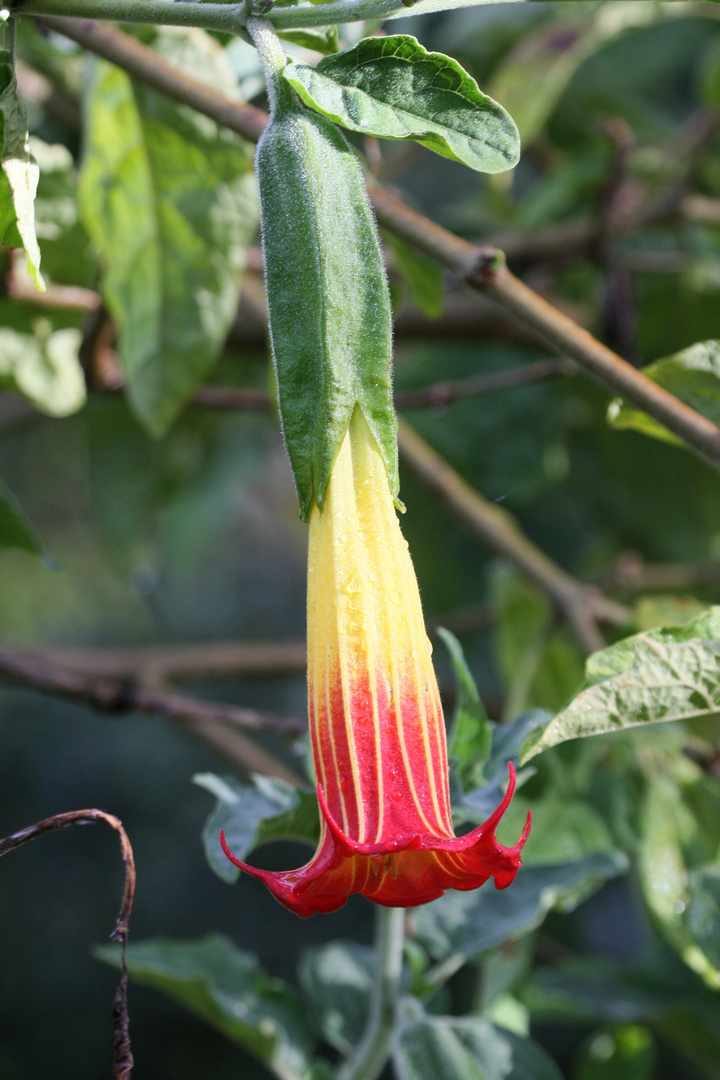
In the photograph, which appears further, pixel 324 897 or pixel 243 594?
pixel 243 594

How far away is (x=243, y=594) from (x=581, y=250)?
5.40ft

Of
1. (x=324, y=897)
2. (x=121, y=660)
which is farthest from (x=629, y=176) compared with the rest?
(x=324, y=897)

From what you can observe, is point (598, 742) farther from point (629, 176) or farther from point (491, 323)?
point (629, 176)

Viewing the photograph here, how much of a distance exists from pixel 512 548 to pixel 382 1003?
1.71ft

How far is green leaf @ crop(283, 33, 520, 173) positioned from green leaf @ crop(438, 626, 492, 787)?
0.78 feet

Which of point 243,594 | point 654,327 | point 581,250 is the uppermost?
point 581,250

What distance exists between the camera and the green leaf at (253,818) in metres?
0.48

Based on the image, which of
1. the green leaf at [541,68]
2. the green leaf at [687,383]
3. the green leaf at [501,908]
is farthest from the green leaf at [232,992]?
the green leaf at [541,68]

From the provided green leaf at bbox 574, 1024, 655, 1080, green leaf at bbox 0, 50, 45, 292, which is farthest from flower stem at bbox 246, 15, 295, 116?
green leaf at bbox 574, 1024, 655, 1080

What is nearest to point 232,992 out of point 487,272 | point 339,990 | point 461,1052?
point 339,990

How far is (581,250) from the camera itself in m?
1.17

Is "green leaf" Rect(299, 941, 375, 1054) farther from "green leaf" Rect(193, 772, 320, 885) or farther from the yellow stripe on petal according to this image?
the yellow stripe on petal

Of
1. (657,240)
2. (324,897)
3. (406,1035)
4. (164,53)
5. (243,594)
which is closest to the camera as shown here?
(324,897)

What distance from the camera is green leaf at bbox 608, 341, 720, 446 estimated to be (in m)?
0.56
